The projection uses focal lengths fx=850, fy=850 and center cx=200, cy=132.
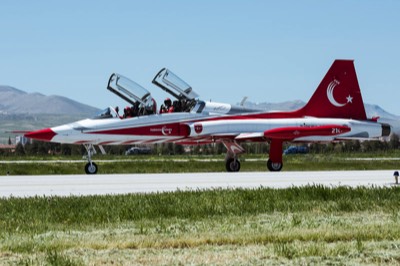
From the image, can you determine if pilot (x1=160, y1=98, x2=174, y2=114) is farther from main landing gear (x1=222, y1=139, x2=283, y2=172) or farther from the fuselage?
main landing gear (x1=222, y1=139, x2=283, y2=172)

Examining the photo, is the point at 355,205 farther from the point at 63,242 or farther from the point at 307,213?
the point at 63,242

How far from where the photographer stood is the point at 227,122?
105ft

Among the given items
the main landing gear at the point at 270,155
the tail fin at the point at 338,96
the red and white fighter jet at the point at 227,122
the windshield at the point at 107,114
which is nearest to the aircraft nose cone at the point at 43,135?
the red and white fighter jet at the point at 227,122

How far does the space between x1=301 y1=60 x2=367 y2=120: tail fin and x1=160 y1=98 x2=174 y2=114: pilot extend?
17.6ft

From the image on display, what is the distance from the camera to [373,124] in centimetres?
3312

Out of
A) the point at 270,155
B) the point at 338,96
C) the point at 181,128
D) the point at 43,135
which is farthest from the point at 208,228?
the point at 338,96

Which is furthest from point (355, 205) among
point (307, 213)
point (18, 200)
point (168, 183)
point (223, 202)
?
point (168, 183)

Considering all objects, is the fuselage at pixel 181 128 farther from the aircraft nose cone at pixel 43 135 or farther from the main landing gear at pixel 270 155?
the main landing gear at pixel 270 155

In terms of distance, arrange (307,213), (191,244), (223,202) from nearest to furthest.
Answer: (191,244) < (307,213) < (223,202)

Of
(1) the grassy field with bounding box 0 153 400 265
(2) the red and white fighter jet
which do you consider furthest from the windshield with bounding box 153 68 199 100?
(1) the grassy field with bounding box 0 153 400 265

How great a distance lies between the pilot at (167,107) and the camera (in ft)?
104

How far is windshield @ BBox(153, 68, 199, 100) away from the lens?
31.7 meters

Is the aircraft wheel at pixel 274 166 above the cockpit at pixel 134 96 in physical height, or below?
below

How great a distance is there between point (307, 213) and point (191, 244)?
4140 mm
